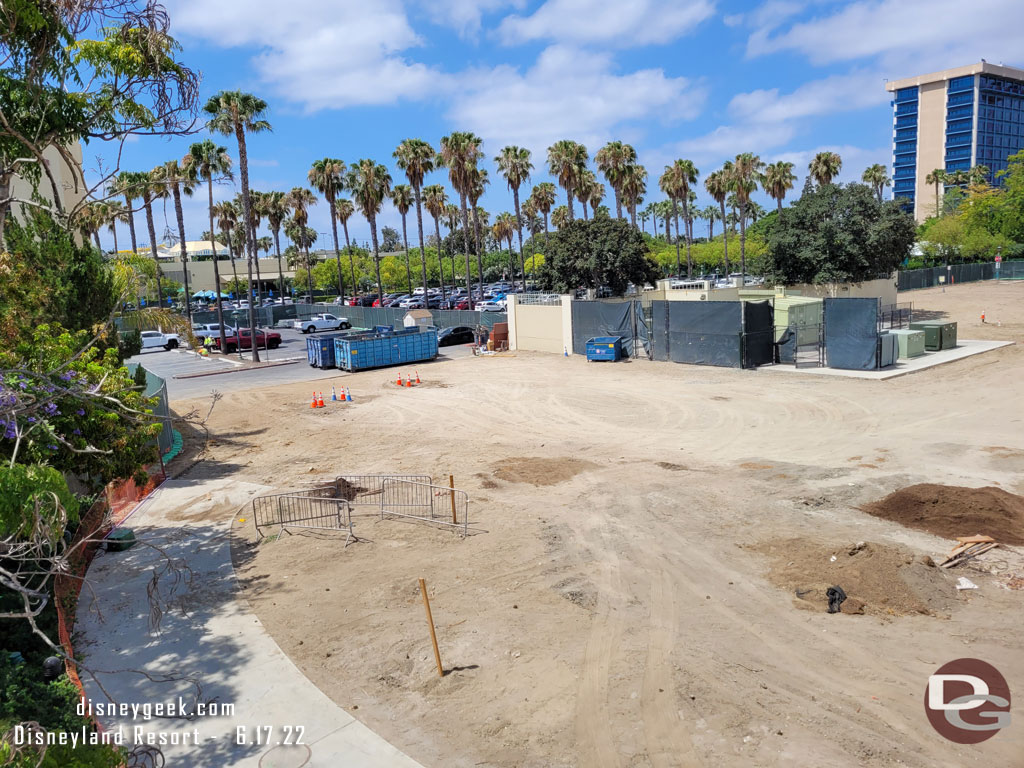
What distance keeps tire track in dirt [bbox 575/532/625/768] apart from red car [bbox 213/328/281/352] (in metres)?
37.0

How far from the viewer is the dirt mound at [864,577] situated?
360 inches

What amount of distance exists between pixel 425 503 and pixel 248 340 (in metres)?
34.1

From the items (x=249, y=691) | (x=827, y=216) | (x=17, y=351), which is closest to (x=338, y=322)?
(x=827, y=216)

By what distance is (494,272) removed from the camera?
109 meters

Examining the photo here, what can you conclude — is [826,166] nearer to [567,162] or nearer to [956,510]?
[567,162]

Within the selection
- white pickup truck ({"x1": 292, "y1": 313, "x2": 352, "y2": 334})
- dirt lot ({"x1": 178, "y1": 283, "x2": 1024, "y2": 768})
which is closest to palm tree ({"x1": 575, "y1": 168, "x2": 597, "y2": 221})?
white pickup truck ({"x1": 292, "y1": 313, "x2": 352, "y2": 334})

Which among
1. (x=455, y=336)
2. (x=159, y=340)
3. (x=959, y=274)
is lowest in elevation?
(x=455, y=336)

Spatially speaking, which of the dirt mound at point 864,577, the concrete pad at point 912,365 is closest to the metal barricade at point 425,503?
the dirt mound at point 864,577

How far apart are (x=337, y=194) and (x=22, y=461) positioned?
174 ft

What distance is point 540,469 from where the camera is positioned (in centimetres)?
1622

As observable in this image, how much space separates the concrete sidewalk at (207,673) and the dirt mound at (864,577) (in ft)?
19.3

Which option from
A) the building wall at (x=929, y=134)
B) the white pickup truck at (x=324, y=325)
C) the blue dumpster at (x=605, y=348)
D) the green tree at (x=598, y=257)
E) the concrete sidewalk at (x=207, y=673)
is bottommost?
the concrete sidewalk at (x=207, y=673)

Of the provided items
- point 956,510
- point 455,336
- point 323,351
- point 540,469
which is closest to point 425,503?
point 540,469

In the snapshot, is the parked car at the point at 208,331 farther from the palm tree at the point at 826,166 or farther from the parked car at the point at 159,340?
the palm tree at the point at 826,166
